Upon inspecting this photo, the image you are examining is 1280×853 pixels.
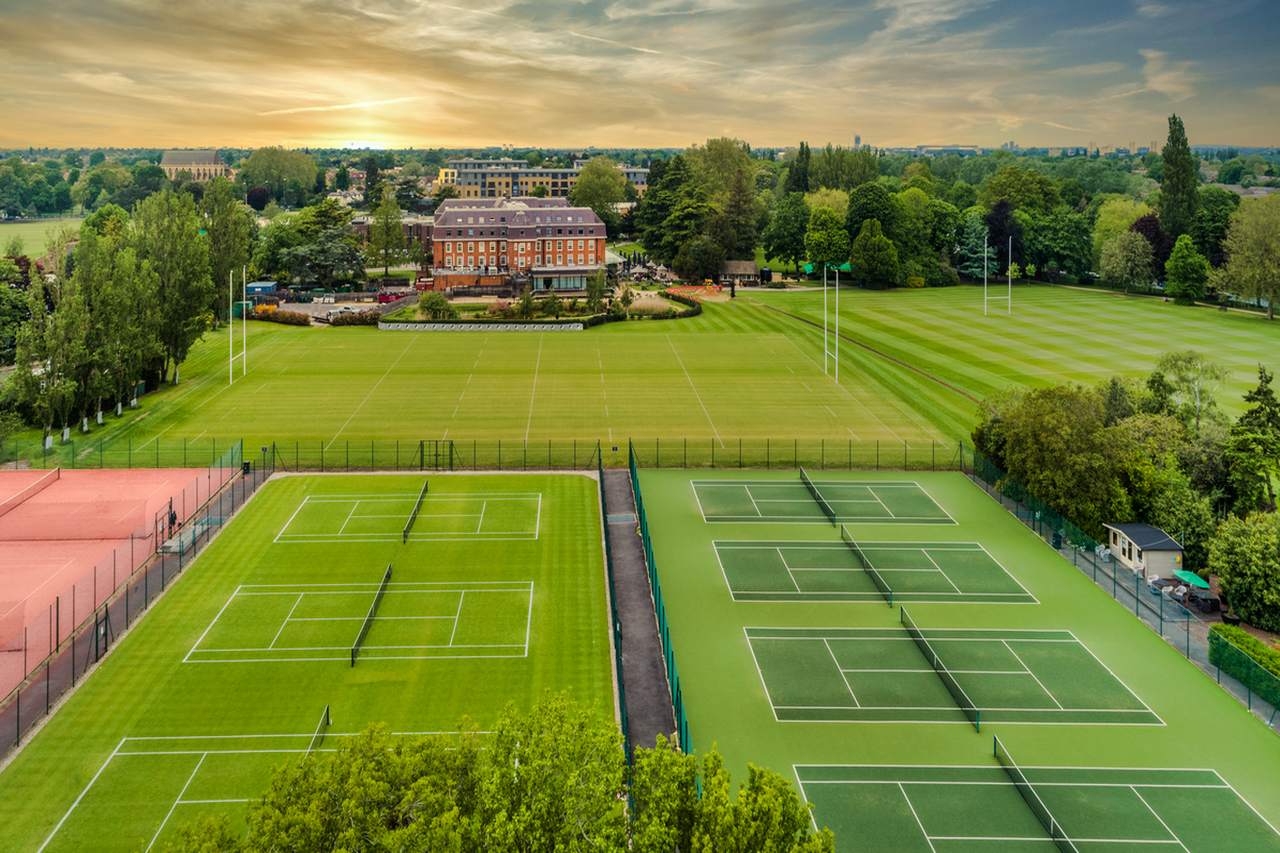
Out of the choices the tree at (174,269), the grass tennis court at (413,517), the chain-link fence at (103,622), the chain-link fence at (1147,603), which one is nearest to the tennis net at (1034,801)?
the chain-link fence at (1147,603)

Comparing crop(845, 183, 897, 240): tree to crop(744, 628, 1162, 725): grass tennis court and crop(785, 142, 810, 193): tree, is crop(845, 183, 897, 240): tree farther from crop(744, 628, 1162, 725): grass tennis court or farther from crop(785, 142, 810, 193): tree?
crop(744, 628, 1162, 725): grass tennis court

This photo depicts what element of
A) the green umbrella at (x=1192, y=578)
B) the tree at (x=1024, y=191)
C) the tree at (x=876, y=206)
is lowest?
the green umbrella at (x=1192, y=578)

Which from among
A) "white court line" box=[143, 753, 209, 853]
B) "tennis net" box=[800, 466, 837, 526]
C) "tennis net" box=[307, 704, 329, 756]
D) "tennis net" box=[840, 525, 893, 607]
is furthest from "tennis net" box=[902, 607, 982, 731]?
"white court line" box=[143, 753, 209, 853]

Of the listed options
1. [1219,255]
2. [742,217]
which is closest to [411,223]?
[742,217]

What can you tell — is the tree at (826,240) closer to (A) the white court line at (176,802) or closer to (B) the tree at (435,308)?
(B) the tree at (435,308)

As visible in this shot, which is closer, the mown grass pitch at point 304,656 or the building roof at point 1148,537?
the mown grass pitch at point 304,656

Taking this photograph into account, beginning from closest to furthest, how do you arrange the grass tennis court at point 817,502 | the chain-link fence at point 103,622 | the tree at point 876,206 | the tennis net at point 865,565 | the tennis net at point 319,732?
the tennis net at point 319,732, the chain-link fence at point 103,622, the tennis net at point 865,565, the grass tennis court at point 817,502, the tree at point 876,206

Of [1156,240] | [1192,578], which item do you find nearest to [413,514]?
[1192,578]
